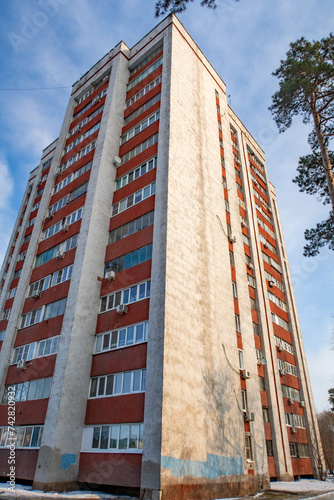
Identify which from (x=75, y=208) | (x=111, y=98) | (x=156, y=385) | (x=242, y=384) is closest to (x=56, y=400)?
(x=156, y=385)

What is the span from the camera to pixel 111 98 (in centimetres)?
2828

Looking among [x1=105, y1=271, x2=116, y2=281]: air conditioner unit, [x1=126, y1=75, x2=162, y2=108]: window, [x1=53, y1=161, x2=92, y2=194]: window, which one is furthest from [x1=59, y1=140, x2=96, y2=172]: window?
[x1=105, y1=271, x2=116, y2=281]: air conditioner unit

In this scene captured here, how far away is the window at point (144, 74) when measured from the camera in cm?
2847

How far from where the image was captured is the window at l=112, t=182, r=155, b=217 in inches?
840

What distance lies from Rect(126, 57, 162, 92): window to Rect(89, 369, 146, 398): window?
80.3ft

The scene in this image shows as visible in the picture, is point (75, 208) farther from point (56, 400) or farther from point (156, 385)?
point (156, 385)

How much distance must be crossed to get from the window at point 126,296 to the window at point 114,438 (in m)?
5.98

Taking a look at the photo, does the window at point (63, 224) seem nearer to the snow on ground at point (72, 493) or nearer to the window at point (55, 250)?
the window at point (55, 250)

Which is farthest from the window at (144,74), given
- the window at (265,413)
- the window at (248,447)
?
the window at (248,447)

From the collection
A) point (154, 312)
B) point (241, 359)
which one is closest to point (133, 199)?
point (154, 312)

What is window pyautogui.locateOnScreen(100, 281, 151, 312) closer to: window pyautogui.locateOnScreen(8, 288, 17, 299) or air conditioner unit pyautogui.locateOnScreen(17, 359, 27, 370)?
air conditioner unit pyautogui.locateOnScreen(17, 359, 27, 370)

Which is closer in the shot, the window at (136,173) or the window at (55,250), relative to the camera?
the window at (136,173)

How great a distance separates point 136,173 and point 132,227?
15.2 ft

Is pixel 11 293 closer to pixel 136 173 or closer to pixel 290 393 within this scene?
pixel 136 173
